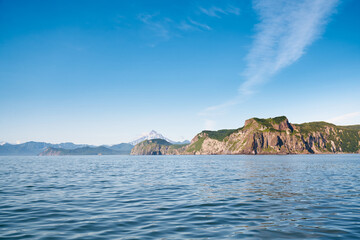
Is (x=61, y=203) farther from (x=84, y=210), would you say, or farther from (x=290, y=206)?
(x=290, y=206)

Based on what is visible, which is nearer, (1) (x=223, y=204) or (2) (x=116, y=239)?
(2) (x=116, y=239)

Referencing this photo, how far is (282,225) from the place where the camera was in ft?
47.6

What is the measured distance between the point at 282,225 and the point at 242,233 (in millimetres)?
3035

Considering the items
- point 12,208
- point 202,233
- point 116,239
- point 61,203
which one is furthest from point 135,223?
point 12,208

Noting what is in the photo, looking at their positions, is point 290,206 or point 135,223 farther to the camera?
point 290,206

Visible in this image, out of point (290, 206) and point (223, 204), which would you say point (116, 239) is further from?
point (290, 206)

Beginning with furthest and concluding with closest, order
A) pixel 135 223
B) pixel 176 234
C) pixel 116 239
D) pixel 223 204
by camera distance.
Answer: pixel 223 204 < pixel 135 223 < pixel 176 234 < pixel 116 239

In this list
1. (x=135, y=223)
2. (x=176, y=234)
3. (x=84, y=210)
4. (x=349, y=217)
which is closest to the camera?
(x=176, y=234)

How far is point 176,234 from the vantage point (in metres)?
13.1

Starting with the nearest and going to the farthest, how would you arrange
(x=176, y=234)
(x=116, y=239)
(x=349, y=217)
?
(x=116, y=239) → (x=176, y=234) → (x=349, y=217)

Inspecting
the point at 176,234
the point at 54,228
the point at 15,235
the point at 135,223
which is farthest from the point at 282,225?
the point at 15,235

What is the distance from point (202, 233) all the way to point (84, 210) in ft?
34.7

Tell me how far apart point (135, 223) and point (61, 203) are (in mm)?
10496

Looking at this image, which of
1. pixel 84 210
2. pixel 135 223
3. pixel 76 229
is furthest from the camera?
pixel 84 210
